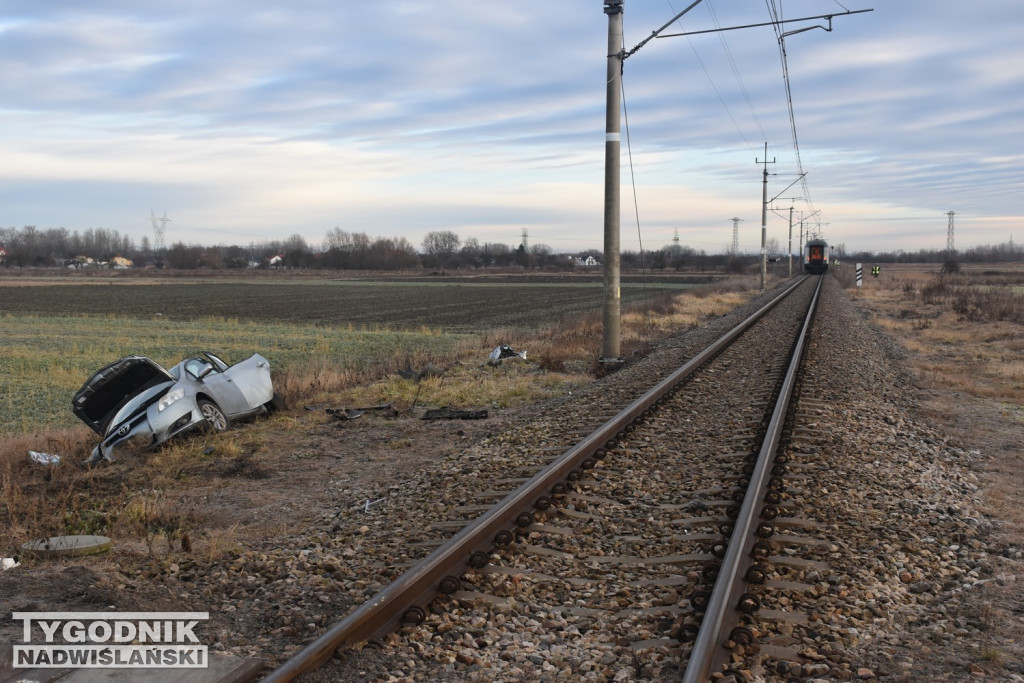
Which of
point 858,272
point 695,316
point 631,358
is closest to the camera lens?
point 631,358

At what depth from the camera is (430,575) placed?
16.3 feet

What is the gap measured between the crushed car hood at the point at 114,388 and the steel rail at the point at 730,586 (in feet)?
25.0

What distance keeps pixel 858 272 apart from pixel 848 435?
58.4 metres

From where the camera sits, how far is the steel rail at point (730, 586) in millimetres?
3946

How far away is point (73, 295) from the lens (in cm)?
6656

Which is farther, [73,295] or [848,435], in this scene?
[73,295]

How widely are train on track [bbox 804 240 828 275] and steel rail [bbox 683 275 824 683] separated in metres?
80.9

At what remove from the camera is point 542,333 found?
2520 cm

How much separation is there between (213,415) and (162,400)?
2.47 feet

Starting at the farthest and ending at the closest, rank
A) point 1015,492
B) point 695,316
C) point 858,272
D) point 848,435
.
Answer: point 858,272
point 695,316
point 848,435
point 1015,492

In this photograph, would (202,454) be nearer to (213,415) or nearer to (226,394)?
(213,415)

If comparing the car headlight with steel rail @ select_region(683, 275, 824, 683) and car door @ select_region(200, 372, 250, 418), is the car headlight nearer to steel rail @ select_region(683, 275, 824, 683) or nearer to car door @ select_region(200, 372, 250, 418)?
car door @ select_region(200, 372, 250, 418)

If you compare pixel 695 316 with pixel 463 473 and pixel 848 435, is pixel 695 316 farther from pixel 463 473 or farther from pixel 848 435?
pixel 463 473

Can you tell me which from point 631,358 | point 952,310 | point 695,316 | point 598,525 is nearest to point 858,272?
point 952,310
